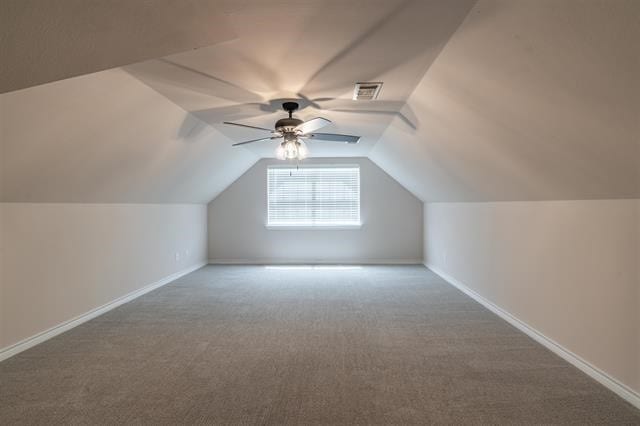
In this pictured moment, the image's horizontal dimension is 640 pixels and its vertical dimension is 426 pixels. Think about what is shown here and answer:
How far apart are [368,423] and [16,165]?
9.78 ft

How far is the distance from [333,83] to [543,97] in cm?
158

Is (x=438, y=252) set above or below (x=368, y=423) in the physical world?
above

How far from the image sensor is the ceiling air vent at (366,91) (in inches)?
121

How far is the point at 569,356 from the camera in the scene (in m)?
2.80

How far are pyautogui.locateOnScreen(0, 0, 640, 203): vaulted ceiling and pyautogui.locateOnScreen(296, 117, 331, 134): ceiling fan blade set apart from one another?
28cm

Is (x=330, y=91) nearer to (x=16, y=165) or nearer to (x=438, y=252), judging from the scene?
(x=16, y=165)

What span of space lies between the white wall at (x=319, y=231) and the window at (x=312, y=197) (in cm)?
17

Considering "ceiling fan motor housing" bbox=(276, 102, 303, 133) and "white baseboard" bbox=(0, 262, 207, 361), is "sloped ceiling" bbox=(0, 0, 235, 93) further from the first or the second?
"white baseboard" bbox=(0, 262, 207, 361)

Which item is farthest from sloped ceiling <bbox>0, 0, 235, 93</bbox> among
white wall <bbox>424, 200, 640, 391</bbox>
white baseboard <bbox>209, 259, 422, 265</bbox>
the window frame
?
white baseboard <bbox>209, 259, 422, 265</bbox>

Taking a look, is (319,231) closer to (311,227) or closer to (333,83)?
(311,227)

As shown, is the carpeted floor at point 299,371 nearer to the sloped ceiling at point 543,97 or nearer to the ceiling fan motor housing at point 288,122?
the sloped ceiling at point 543,97

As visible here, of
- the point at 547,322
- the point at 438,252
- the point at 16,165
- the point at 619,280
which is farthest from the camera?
the point at 438,252

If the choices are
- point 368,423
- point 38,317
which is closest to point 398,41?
point 368,423

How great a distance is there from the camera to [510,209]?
12.4ft
